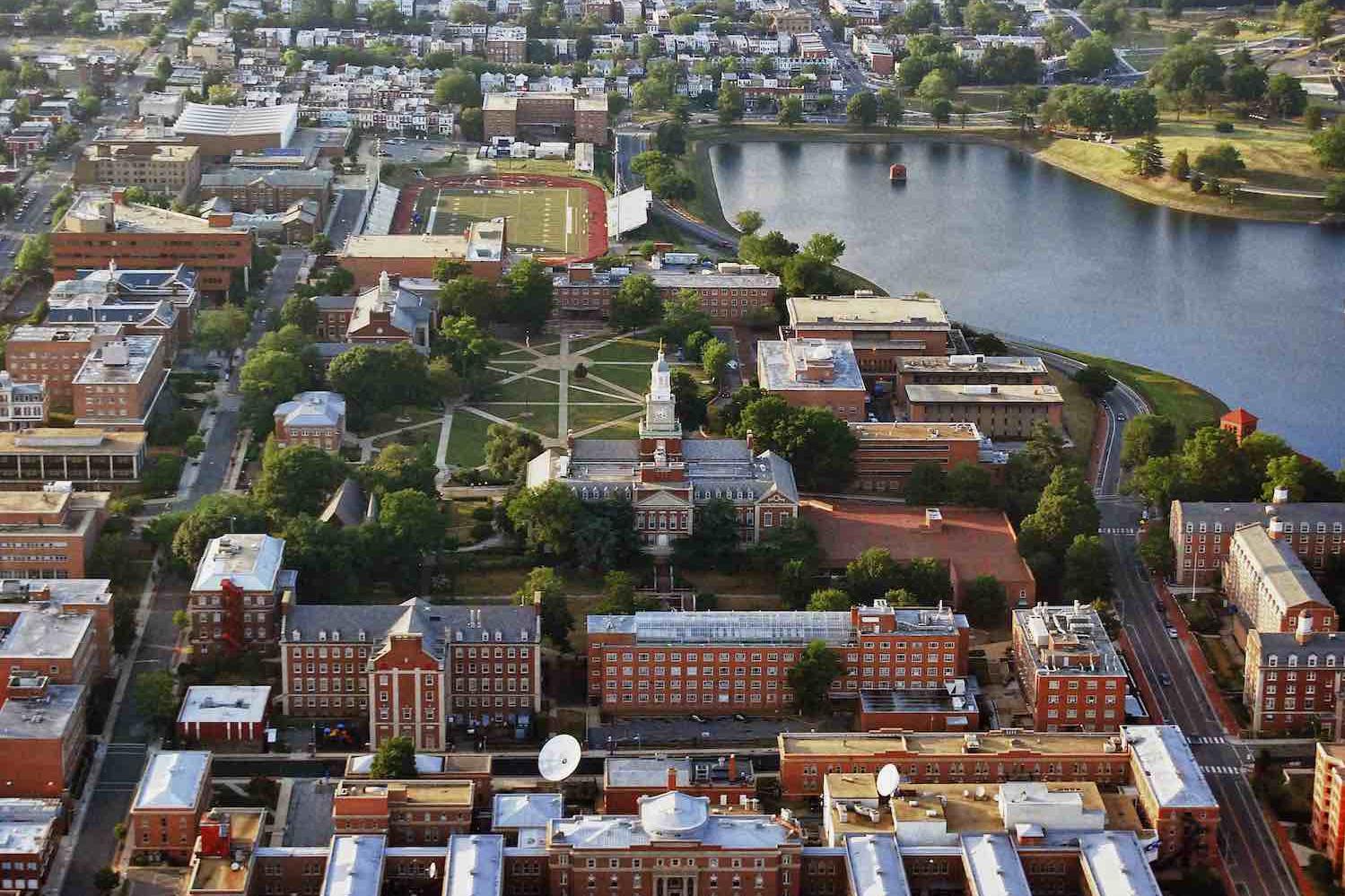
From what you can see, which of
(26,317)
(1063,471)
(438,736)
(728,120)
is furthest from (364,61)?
(438,736)

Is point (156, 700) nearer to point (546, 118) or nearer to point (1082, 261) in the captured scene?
point (1082, 261)

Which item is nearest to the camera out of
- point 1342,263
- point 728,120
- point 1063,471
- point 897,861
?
point 897,861

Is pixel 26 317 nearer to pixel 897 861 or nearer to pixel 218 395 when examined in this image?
pixel 218 395

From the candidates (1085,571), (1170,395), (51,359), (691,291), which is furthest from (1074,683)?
(51,359)

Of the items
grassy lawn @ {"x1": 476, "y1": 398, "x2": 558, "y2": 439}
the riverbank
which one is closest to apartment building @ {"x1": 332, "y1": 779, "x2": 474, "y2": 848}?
grassy lawn @ {"x1": 476, "y1": 398, "x2": 558, "y2": 439}

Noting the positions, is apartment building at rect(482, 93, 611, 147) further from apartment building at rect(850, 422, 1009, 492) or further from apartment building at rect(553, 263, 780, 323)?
apartment building at rect(850, 422, 1009, 492)

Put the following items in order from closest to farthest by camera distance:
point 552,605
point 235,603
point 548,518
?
point 235,603 < point 552,605 < point 548,518
